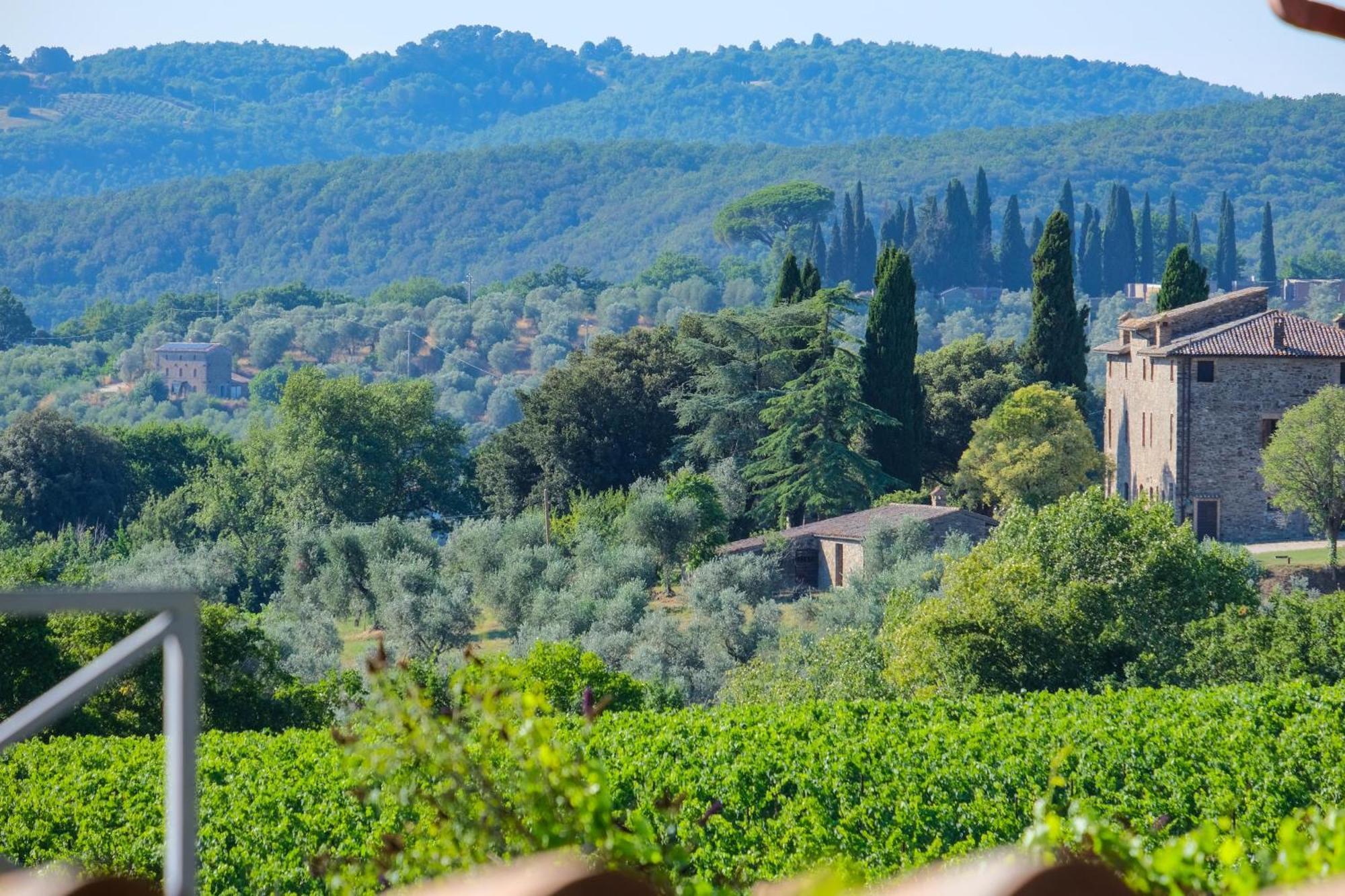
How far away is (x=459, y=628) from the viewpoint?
119 feet

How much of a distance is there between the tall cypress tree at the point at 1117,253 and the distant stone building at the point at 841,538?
3031 inches

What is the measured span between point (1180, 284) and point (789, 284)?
34.8 feet

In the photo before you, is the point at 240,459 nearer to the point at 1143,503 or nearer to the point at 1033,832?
the point at 1143,503

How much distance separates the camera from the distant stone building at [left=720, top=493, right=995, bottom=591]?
39.4 metres

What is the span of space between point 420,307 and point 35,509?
88617 mm

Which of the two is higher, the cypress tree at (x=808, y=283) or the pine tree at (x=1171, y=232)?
the cypress tree at (x=808, y=283)

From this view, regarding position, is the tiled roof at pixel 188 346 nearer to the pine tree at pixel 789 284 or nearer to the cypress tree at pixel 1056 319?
the pine tree at pixel 789 284

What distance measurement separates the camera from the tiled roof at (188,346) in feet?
393

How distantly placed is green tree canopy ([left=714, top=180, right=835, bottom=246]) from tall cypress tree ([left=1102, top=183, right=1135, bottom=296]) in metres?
39.3

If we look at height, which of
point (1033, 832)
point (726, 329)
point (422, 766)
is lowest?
point (726, 329)

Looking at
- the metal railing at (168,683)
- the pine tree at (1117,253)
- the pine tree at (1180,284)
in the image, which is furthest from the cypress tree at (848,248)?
the metal railing at (168,683)

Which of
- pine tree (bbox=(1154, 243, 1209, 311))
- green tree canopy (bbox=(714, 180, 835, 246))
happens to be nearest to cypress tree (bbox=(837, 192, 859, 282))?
green tree canopy (bbox=(714, 180, 835, 246))

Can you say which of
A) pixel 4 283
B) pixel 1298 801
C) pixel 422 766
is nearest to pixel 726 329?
pixel 1298 801

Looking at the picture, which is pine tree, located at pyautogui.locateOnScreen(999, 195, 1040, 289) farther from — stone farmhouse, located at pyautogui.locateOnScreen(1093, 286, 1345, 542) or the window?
the window
